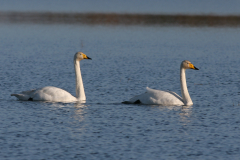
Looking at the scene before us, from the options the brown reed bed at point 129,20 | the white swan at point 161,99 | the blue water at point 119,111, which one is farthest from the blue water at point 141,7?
the white swan at point 161,99

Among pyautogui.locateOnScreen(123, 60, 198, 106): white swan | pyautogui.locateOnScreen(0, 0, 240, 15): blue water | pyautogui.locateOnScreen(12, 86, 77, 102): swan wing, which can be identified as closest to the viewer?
pyautogui.locateOnScreen(123, 60, 198, 106): white swan

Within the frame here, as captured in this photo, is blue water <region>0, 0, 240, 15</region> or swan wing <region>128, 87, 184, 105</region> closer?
swan wing <region>128, 87, 184, 105</region>

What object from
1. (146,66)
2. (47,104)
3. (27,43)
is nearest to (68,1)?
(27,43)

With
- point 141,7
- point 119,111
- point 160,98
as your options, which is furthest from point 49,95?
point 141,7

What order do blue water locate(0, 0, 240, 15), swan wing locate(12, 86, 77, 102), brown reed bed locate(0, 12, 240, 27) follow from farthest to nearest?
blue water locate(0, 0, 240, 15)
brown reed bed locate(0, 12, 240, 27)
swan wing locate(12, 86, 77, 102)

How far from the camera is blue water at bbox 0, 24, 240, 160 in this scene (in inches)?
452

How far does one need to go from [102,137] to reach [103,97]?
18.2ft

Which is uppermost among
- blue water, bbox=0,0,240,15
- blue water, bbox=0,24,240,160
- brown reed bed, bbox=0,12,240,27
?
blue water, bbox=0,0,240,15

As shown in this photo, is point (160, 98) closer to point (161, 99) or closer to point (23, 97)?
point (161, 99)

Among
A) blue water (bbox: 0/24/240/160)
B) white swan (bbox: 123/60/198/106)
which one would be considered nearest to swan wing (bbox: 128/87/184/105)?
white swan (bbox: 123/60/198/106)

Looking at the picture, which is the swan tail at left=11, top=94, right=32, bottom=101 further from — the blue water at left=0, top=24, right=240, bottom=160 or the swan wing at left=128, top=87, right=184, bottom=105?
the swan wing at left=128, top=87, right=184, bottom=105

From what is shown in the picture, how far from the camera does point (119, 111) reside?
51.2 ft

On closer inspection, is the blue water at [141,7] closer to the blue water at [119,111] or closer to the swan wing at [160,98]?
the blue water at [119,111]

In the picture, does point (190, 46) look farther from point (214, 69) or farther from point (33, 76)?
point (33, 76)
